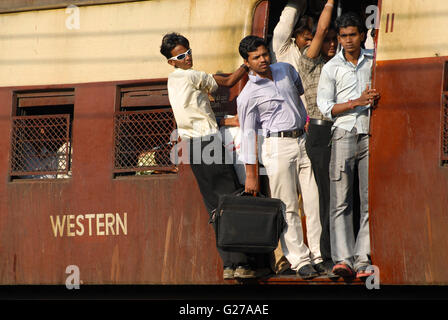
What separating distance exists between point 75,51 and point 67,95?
0.40 m

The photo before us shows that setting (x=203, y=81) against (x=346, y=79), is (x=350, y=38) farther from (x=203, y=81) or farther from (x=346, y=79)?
(x=203, y=81)

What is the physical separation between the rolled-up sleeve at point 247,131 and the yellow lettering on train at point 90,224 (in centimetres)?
135

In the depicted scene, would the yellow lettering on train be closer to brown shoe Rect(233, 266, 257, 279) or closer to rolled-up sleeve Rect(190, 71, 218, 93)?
brown shoe Rect(233, 266, 257, 279)

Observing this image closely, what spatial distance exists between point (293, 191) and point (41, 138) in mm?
2464

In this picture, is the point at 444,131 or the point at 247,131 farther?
the point at 247,131

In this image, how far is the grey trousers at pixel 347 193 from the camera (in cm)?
699

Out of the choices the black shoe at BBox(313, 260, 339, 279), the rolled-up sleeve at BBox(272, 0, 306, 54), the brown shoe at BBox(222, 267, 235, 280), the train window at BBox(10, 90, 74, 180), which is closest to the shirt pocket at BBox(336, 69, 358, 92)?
the rolled-up sleeve at BBox(272, 0, 306, 54)

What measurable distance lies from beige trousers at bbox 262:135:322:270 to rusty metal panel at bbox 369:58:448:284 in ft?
1.57

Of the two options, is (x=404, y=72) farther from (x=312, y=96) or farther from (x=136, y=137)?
(x=136, y=137)

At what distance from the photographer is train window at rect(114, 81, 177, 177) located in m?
7.88

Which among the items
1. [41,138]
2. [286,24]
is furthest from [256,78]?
[41,138]

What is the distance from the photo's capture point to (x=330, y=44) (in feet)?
24.9

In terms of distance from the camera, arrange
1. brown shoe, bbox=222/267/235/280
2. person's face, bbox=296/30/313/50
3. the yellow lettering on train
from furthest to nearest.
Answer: the yellow lettering on train < person's face, bbox=296/30/313/50 < brown shoe, bbox=222/267/235/280
